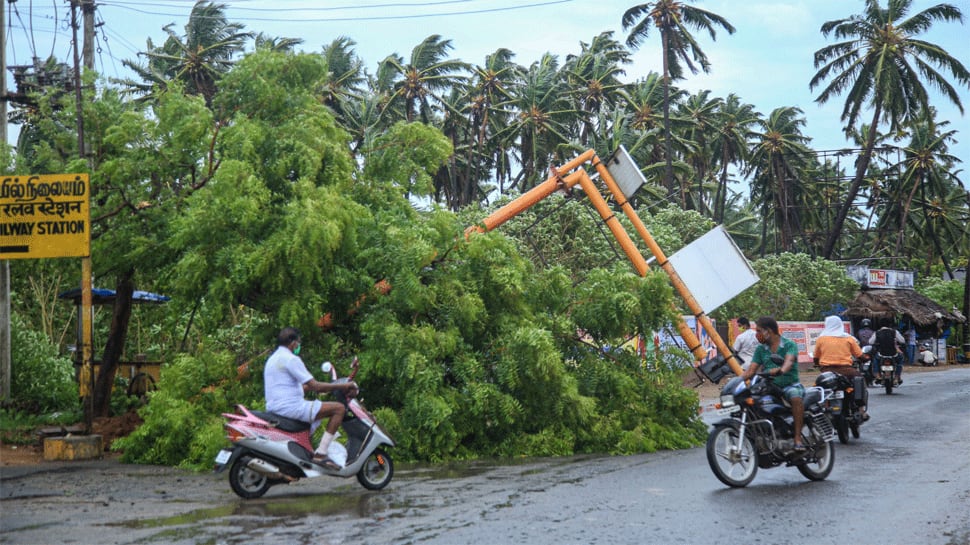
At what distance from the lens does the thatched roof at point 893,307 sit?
47.6m

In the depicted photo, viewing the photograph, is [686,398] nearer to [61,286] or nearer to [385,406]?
[385,406]

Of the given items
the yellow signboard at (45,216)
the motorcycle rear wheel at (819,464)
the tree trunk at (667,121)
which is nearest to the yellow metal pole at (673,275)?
the motorcycle rear wheel at (819,464)

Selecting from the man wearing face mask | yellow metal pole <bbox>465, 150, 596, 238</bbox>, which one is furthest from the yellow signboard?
yellow metal pole <bbox>465, 150, 596, 238</bbox>

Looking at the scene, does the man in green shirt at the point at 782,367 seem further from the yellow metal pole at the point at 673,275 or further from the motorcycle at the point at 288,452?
the yellow metal pole at the point at 673,275

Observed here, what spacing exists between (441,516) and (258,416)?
7.57 ft

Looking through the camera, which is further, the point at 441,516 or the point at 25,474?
the point at 25,474

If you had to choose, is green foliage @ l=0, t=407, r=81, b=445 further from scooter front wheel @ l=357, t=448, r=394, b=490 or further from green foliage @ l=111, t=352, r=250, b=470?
scooter front wheel @ l=357, t=448, r=394, b=490

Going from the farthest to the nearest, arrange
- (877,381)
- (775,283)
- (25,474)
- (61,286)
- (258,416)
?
(775,283) → (877,381) → (61,286) → (25,474) → (258,416)

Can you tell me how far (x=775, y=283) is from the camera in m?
43.2

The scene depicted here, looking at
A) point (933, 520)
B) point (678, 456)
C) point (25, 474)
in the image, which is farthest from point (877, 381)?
point (25, 474)

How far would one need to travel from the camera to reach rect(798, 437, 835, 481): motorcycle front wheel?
10602 mm

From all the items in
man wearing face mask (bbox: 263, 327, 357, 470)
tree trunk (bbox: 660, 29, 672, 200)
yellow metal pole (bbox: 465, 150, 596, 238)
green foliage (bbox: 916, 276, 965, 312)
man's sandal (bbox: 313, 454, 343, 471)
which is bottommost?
man's sandal (bbox: 313, 454, 343, 471)

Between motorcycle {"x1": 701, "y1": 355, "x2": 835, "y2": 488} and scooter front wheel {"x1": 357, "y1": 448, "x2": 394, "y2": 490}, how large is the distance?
3.10 metres

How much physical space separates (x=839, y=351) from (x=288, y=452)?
8.96 m
